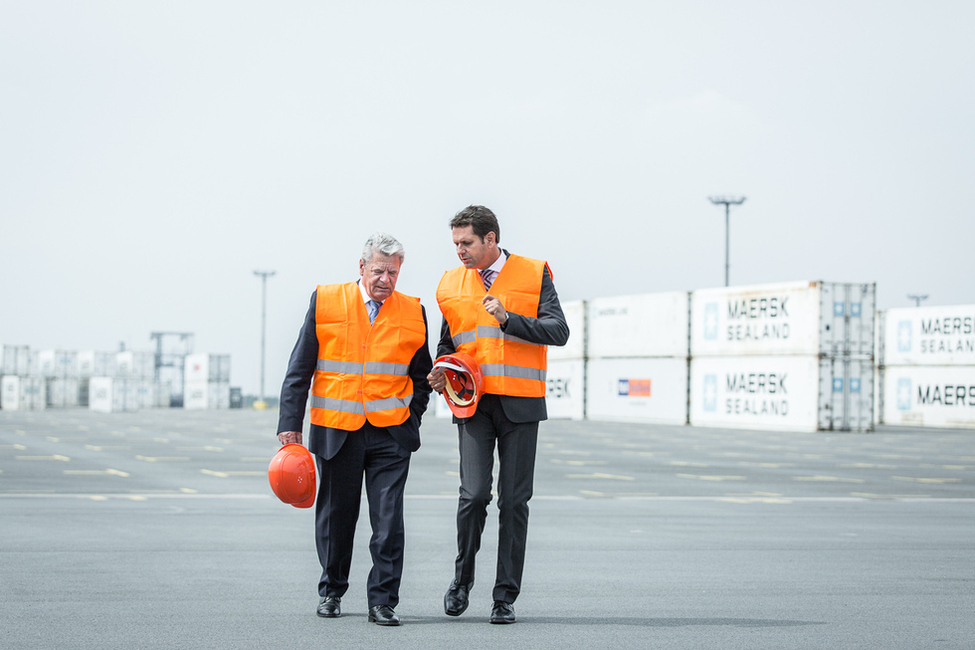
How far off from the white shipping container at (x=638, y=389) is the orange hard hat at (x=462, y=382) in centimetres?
3662

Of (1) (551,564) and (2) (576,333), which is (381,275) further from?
(2) (576,333)

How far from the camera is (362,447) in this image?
6.05 meters

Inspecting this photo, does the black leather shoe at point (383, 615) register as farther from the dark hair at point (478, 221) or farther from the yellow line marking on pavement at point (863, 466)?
the yellow line marking on pavement at point (863, 466)

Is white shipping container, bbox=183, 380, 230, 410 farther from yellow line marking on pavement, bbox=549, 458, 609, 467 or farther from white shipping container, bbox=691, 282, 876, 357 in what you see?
yellow line marking on pavement, bbox=549, 458, 609, 467

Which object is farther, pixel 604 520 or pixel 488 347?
pixel 604 520

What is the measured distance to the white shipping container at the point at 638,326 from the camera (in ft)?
139

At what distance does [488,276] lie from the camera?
6.23 meters

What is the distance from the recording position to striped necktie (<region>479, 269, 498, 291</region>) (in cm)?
623

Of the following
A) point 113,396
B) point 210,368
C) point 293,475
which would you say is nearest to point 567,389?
point 113,396

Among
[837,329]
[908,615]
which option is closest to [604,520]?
[908,615]

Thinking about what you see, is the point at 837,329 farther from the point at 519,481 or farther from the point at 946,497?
the point at 519,481

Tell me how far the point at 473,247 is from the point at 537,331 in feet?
1.73

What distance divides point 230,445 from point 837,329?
61.5 feet

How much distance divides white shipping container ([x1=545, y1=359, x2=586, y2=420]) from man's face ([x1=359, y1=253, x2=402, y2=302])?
137 ft
